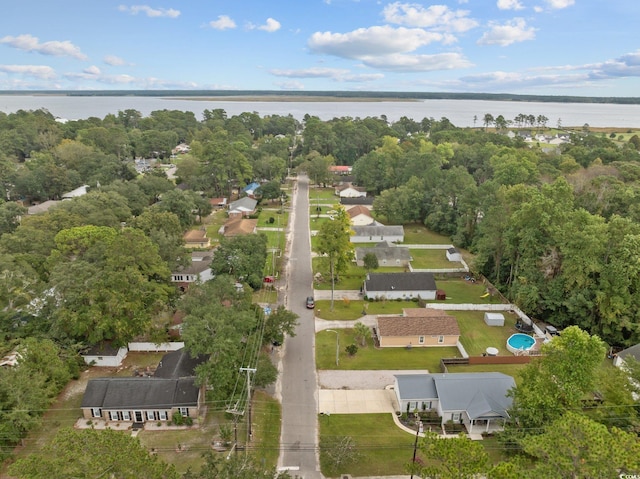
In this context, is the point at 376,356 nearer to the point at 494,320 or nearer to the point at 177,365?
the point at 494,320

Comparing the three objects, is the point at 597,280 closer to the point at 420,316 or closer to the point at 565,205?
the point at 565,205

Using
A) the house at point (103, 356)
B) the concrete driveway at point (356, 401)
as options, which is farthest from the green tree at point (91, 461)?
the house at point (103, 356)

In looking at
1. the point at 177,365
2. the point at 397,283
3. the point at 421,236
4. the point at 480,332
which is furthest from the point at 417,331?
the point at 421,236

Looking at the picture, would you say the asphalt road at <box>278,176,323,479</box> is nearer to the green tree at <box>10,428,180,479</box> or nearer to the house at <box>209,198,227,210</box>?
A: the green tree at <box>10,428,180,479</box>

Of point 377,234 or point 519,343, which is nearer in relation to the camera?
point 519,343

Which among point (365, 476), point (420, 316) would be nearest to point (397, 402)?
point (365, 476)

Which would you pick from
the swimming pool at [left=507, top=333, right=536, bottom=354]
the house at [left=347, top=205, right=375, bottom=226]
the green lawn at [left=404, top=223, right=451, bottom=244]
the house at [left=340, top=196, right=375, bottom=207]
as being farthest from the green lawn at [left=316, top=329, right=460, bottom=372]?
the house at [left=340, top=196, right=375, bottom=207]
